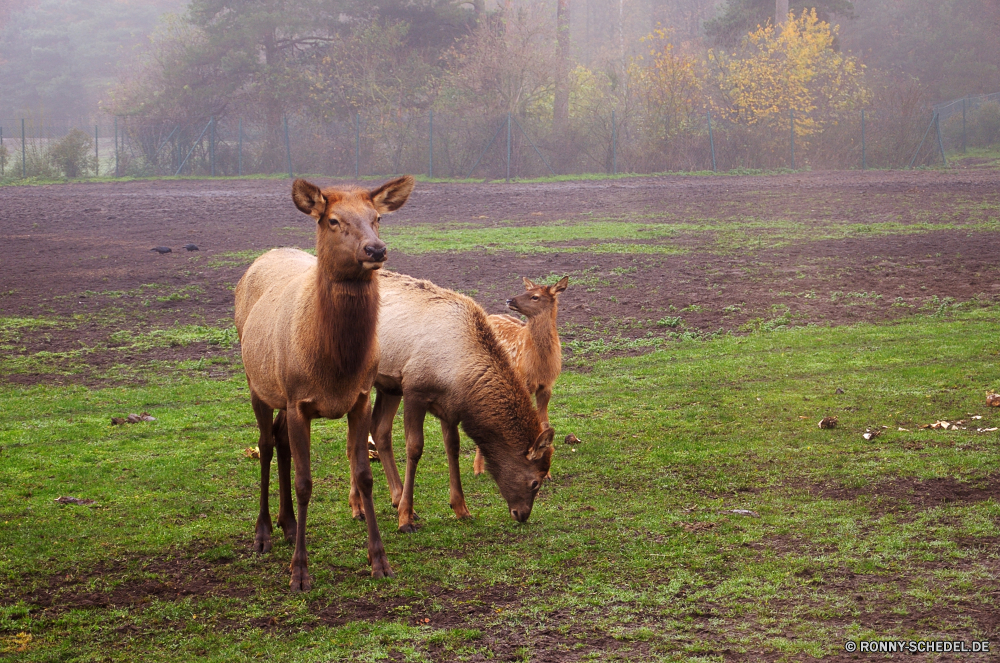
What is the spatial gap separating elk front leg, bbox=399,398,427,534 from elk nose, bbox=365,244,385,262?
1.54m

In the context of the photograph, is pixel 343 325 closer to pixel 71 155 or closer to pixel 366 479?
pixel 366 479

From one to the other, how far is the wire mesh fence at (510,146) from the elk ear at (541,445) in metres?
32.4

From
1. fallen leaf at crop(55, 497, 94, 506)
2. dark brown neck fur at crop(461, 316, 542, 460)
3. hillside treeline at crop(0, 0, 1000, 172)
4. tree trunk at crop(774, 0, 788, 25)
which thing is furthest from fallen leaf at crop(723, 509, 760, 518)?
tree trunk at crop(774, 0, 788, 25)

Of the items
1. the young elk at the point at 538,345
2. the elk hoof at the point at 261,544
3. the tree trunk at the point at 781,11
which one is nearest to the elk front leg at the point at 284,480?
the elk hoof at the point at 261,544

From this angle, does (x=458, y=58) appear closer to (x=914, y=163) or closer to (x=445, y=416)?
(x=914, y=163)

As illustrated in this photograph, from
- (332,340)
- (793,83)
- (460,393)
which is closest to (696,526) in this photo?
(460,393)

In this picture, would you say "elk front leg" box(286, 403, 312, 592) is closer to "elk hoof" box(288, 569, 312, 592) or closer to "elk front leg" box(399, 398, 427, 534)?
"elk hoof" box(288, 569, 312, 592)

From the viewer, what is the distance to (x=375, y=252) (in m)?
5.49

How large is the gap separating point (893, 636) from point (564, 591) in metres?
1.79

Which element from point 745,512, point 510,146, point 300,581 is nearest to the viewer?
point 300,581

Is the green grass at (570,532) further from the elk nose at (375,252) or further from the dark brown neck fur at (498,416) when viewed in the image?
the elk nose at (375,252)

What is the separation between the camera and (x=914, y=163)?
3828 centimetres

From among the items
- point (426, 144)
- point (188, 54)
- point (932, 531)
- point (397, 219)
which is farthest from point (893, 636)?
point (188, 54)

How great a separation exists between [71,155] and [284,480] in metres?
39.1
